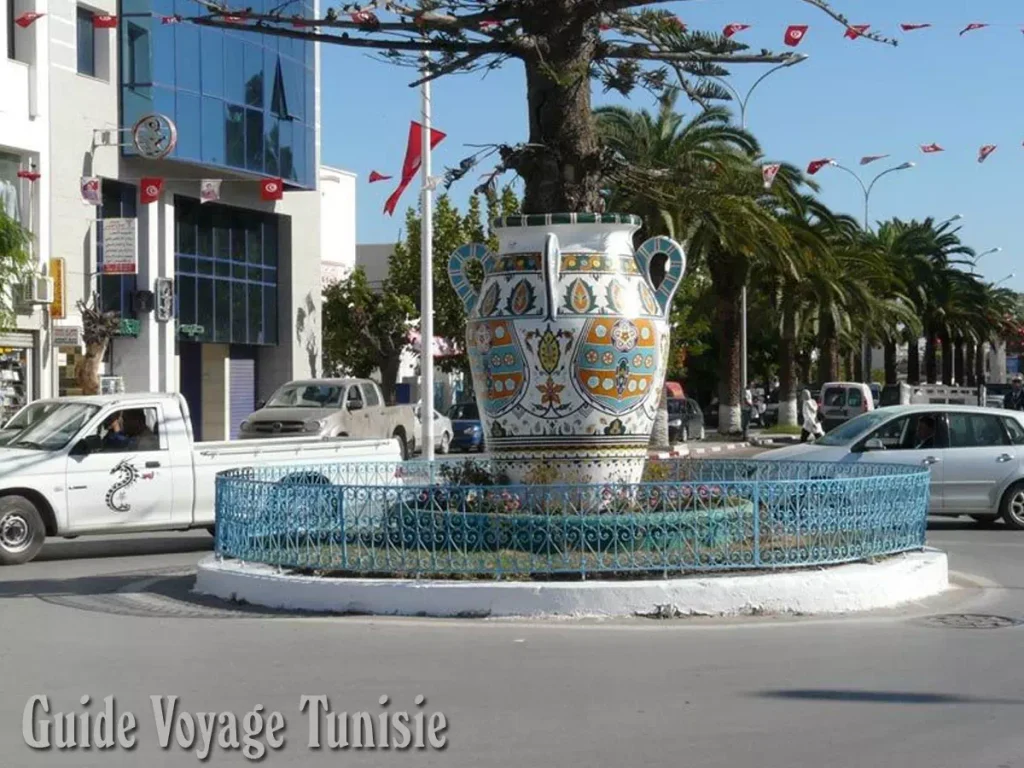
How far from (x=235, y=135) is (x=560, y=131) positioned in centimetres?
2584

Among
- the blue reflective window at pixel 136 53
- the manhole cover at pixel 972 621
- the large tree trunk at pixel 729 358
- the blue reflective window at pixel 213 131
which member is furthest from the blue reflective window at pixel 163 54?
the manhole cover at pixel 972 621

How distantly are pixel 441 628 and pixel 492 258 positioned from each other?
4251 mm

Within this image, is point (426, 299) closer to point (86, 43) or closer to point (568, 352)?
point (86, 43)

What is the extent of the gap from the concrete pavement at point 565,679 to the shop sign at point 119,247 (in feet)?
72.0

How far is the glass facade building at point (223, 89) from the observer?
35.1m

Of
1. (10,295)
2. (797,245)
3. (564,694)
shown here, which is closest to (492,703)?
(564,694)

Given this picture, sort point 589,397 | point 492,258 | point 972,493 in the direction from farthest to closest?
point 972,493, point 492,258, point 589,397

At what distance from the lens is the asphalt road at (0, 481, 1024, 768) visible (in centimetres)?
709

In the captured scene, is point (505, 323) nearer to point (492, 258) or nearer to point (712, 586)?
point (492, 258)

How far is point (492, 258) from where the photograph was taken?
45.1ft

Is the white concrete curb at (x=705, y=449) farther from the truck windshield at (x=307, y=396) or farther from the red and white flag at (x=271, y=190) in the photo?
the red and white flag at (x=271, y=190)

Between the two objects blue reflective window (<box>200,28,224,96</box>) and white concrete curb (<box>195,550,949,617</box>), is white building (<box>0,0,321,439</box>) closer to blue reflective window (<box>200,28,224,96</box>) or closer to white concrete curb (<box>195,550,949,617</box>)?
blue reflective window (<box>200,28,224,96</box>)

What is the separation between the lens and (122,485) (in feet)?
52.1

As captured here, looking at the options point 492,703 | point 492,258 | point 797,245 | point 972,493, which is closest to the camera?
point 492,703
